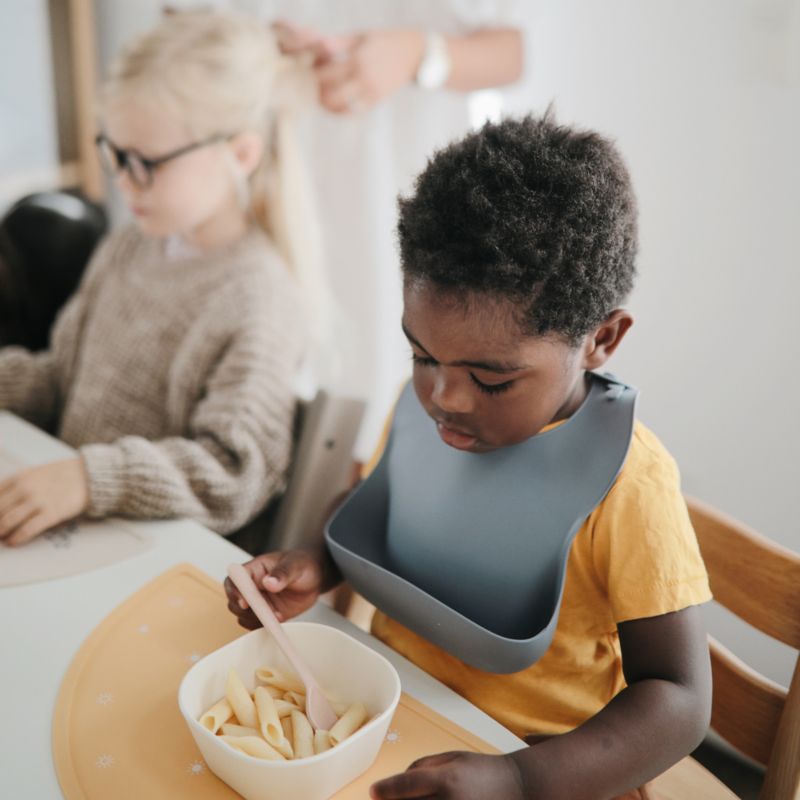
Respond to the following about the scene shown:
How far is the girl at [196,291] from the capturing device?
3.68 ft

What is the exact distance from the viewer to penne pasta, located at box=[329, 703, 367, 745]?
640mm

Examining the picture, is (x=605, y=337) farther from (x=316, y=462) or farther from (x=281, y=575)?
(x=316, y=462)

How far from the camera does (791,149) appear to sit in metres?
1.30

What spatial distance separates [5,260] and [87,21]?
798 mm

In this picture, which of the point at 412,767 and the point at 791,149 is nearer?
the point at 412,767

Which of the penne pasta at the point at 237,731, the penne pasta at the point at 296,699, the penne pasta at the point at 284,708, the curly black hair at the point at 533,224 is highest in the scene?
the curly black hair at the point at 533,224

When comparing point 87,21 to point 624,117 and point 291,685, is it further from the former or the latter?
point 291,685

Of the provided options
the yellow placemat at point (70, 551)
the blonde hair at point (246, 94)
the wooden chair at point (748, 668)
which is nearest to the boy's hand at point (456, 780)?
the wooden chair at point (748, 668)

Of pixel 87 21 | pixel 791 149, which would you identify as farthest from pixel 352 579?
pixel 87 21

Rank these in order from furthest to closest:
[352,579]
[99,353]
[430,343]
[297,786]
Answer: [99,353] → [352,579] → [430,343] → [297,786]

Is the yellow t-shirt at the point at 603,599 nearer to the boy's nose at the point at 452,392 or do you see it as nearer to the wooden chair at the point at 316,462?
the boy's nose at the point at 452,392

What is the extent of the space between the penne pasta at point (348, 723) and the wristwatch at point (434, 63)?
1.11 metres

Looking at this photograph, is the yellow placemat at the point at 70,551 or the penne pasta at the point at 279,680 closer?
the penne pasta at the point at 279,680

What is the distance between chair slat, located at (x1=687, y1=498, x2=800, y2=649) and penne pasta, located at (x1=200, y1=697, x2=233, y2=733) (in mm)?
510
